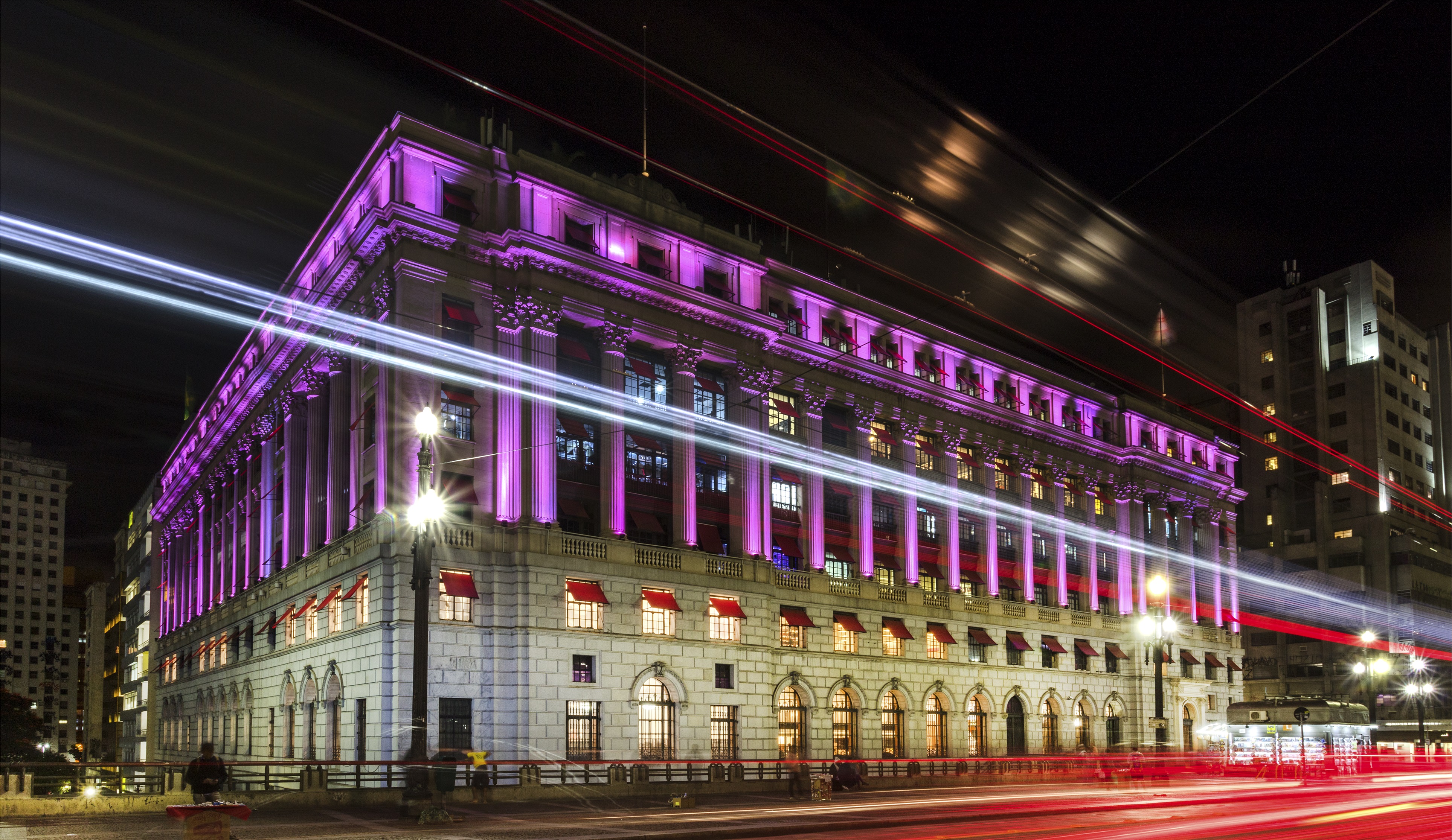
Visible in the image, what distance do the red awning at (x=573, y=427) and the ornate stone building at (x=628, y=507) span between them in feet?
0.25

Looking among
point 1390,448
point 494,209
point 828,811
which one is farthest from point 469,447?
point 1390,448

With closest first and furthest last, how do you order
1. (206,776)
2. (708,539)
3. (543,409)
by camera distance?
(206,776)
(543,409)
(708,539)

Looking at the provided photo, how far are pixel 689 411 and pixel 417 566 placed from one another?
74.8ft

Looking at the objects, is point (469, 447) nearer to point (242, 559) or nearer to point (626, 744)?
point (626, 744)

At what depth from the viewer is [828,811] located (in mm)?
26250

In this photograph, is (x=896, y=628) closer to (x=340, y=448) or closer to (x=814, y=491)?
(x=814, y=491)

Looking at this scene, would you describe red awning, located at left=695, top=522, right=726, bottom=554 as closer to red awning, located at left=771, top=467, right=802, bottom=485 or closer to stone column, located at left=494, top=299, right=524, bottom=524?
red awning, located at left=771, top=467, right=802, bottom=485

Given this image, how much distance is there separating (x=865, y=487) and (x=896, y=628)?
6.88 m

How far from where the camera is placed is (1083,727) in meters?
64.3

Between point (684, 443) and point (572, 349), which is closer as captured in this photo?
point (572, 349)

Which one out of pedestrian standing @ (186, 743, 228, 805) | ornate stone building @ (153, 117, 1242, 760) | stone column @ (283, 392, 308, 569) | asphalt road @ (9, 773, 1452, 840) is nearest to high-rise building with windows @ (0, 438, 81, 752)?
ornate stone building @ (153, 117, 1242, 760)

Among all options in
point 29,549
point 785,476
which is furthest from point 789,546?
point 29,549

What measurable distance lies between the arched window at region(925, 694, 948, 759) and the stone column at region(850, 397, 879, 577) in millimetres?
8002

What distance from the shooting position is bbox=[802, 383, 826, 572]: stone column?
169 feet
